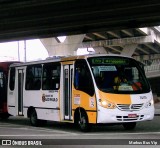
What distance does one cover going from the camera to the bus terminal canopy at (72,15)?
25250 mm

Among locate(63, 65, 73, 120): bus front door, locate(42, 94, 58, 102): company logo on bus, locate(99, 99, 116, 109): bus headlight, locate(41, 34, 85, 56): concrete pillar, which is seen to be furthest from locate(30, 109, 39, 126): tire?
locate(41, 34, 85, 56): concrete pillar

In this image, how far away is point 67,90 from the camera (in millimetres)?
17078

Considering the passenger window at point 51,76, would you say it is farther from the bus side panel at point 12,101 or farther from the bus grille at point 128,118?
the bus grille at point 128,118

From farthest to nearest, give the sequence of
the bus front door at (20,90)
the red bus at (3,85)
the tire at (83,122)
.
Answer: the red bus at (3,85) < the bus front door at (20,90) < the tire at (83,122)

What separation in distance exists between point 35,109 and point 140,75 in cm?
486

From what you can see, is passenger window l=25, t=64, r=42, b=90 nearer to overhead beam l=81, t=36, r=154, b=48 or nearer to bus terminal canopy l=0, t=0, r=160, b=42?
bus terminal canopy l=0, t=0, r=160, b=42

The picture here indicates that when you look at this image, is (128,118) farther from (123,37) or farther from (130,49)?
(130,49)

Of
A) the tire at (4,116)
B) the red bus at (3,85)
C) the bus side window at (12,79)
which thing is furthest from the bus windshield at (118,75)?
the tire at (4,116)

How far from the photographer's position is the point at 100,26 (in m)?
33.5

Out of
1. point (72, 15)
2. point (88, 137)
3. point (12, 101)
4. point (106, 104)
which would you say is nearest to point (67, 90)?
point (106, 104)

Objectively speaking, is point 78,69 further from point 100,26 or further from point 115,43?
point 115,43

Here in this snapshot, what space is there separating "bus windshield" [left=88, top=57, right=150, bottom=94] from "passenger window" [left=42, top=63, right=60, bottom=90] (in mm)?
1998

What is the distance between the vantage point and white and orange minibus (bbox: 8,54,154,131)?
1545 centimetres

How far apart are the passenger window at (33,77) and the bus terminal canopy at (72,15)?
539 centimetres
